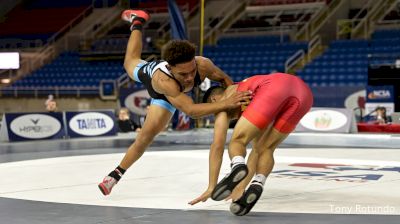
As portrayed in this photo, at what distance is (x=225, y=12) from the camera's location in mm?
36406

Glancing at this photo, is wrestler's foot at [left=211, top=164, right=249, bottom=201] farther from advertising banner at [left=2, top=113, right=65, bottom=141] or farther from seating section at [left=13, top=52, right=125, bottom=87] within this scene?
seating section at [left=13, top=52, right=125, bottom=87]

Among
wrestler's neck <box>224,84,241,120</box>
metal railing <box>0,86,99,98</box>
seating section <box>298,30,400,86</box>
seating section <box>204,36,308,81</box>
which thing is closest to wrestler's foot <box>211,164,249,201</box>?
wrestler's neck <box>224,84,241,120</box>

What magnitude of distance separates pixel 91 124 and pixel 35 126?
1713 mm

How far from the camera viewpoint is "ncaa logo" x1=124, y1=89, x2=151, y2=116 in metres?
26.1

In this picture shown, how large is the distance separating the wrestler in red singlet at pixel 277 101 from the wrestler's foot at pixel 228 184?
527 millimetres

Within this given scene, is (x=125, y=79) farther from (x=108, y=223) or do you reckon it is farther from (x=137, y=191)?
(x=108, y=223)

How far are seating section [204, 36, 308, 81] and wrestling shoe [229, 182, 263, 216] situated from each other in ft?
77.8

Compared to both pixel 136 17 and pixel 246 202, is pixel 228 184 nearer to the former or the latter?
pixel 246 202

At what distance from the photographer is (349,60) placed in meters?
28.9

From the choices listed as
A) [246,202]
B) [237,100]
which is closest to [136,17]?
[237,100]

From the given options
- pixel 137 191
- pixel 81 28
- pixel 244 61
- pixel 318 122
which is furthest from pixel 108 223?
pixel 81 28

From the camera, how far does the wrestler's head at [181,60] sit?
20.7 ft

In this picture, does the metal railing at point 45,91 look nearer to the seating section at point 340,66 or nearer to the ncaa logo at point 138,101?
the ncaa logo at point 138,101

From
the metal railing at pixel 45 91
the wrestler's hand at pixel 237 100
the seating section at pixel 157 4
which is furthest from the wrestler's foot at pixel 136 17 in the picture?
the seating section at pixel 157 4
